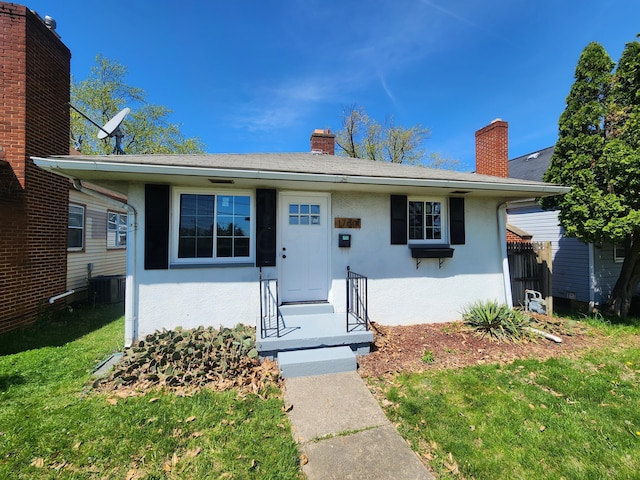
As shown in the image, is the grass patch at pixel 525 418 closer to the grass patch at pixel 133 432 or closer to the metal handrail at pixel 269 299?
the grass patch at pixel 133 432

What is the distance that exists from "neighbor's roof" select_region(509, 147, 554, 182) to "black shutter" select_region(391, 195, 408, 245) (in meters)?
7.83

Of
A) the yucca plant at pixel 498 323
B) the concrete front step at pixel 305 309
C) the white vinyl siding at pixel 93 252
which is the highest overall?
the white vinyl siding at pixel 93 252

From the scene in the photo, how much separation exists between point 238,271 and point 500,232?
19.0ft

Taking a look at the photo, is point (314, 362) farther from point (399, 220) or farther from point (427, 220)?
point (427, 220)

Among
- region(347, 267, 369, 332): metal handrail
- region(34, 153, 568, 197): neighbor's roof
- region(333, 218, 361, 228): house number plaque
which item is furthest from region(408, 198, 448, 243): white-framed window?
region(347, 267, 369, 332): metal handrail

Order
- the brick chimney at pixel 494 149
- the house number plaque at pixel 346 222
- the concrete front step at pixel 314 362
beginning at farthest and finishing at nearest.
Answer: the brick chimney at pixel 494 149, the house number plaque at pixel 346 222, the concrete front step at pixel 314 362

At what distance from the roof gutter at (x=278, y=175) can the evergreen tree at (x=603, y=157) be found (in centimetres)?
144

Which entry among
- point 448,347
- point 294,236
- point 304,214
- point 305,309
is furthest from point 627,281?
point 294,236

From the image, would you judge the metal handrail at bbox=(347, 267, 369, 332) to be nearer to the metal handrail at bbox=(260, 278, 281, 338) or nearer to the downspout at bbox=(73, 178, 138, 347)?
the metal handrail at bbox=(260, 278, 281, 338)

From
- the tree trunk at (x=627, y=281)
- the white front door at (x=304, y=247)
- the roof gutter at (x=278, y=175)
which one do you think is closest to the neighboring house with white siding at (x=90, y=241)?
the roof gutter at (x=278, y=175)

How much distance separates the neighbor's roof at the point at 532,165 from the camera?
1032cm

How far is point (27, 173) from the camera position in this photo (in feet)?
18.8

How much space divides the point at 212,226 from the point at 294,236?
4.98 feet

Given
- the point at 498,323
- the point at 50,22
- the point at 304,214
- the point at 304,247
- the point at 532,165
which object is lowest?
the point at 498,323
